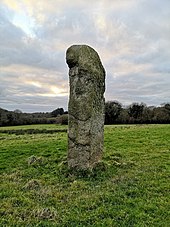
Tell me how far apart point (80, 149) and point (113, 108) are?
149ft

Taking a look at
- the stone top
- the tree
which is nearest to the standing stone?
the stone top

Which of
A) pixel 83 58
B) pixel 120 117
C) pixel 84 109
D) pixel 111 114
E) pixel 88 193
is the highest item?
pixel 83 58

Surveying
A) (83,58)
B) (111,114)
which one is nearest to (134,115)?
(111,114)

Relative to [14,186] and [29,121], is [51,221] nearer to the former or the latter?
[14,186]

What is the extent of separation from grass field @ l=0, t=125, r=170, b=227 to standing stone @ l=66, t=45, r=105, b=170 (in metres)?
0.68

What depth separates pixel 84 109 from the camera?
37.4ft

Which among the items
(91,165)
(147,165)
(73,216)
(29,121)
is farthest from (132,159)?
(29,121)

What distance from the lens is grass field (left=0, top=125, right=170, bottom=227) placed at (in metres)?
7.08

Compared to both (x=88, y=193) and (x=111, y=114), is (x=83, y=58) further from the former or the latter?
(x=111, y=114)

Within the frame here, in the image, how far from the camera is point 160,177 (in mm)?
10633

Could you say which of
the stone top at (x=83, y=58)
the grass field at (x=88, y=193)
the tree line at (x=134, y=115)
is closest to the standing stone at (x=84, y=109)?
the stone top at (x=83, y=58)

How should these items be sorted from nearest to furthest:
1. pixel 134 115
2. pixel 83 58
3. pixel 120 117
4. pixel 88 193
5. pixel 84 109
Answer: pixel 88 193
pixel 84 109
pixel 83 58
pixel 120 117
pixel 134 115

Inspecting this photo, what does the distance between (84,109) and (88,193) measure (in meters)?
3.60

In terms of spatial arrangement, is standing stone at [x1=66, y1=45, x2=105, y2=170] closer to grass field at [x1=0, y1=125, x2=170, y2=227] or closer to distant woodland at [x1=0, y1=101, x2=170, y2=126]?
grass field at [x1=0, y1=125, x2=170, y2=227]
